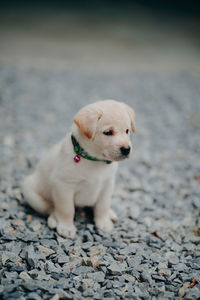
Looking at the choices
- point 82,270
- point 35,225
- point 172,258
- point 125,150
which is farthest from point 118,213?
point 125,150

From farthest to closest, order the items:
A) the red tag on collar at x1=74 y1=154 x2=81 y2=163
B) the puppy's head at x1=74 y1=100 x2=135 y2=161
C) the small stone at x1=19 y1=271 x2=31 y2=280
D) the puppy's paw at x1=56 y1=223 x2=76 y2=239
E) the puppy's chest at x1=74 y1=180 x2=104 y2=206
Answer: the puppy's paw at x1=56 y1=223 x2=76 y2=239, the puppy's chest at x1=74 y1=180 x2=104 y2=206, the red tag on collar at x1=74 y1=154 x2=81 y2=163, the puppy's head at x1=74 y1=100 x2=135 y2=161, the small stone at x1=19 y1=271 x2=31 y2=280

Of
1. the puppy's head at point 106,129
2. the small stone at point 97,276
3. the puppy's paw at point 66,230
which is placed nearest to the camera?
the small stone at point 97,276

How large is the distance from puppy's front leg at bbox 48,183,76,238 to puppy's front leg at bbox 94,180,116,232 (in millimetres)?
311

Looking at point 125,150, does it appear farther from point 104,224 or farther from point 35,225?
point 35,225

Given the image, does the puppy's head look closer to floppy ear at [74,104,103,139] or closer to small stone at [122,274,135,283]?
floppy ear at [74,104,103,139]

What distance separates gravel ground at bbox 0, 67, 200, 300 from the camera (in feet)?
7.94

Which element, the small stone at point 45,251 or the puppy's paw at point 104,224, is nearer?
the small stone at point 45,251

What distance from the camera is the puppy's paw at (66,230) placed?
119 inches

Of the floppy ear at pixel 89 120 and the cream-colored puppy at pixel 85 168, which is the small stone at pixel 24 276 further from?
the floppy ear at pixel 89 120

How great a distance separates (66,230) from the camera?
304cm

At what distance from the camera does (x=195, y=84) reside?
9.33 metres

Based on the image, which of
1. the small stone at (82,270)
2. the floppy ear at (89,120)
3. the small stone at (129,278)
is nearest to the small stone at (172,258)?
the small stone at (129,278)

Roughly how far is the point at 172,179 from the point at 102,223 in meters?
1.78

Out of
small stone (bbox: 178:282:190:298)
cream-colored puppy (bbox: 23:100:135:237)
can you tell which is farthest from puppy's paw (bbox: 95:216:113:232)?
small stone (bbox: 178:282:190:298)
